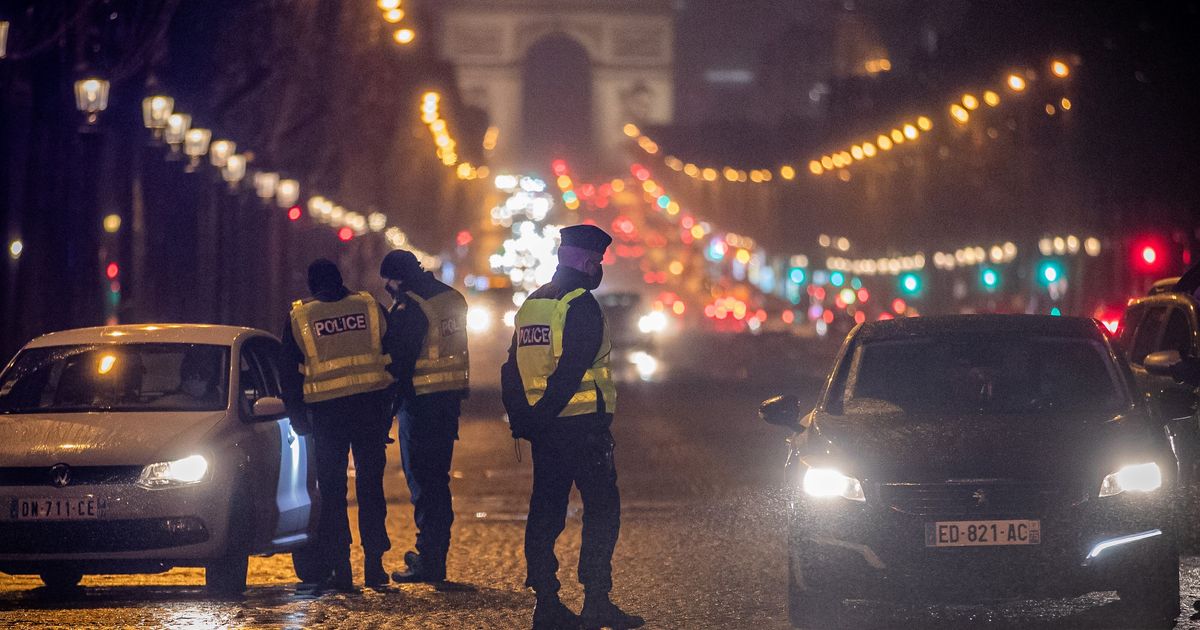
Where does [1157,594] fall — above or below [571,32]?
below

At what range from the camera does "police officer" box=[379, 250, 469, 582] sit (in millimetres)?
10820

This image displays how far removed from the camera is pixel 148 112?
107ft

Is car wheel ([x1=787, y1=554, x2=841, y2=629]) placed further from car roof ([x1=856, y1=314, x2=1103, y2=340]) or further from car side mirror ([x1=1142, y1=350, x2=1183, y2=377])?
car side mirror ([x1=1142, y1=350, x2=1183, y2=377])

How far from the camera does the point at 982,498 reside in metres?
8.44

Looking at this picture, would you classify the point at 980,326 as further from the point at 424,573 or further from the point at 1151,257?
the point at 1151,257

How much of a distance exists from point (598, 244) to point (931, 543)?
1.82m

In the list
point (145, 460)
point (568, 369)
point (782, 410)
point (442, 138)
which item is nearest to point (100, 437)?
point (145, 460)

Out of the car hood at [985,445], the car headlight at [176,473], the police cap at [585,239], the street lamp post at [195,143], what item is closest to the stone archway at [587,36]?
the street lamp post at [195,143]

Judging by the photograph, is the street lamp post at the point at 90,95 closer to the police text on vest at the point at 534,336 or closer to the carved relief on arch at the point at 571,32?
the police text on vest at the point at 534,336

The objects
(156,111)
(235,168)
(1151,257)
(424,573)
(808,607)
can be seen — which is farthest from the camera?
(235,168)

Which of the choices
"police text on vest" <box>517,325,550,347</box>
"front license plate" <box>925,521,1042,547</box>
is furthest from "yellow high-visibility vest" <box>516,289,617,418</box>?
"front license plate" <box>925,521,1042,547</box>

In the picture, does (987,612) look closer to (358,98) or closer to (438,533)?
(438,533)

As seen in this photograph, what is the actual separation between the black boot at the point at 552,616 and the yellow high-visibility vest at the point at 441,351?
7.64 ft

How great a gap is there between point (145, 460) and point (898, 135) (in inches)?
2727
